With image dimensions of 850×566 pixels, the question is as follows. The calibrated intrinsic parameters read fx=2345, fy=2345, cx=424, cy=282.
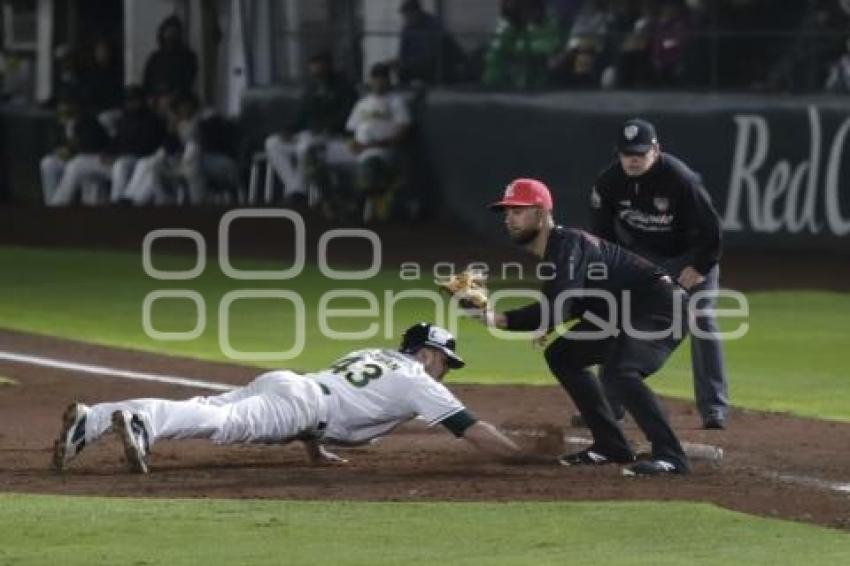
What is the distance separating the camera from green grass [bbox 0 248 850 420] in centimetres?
1526

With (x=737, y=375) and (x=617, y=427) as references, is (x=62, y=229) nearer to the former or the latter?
(x=737, y=375)

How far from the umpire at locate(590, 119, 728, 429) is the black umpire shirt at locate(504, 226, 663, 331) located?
4.51ft

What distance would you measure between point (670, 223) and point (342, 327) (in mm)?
6172

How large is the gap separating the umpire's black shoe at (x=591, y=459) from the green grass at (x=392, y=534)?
129 centimetres

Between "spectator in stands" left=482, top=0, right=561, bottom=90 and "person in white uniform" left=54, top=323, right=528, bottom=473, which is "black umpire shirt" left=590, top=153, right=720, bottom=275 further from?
"spectator in stands" left=482, top=0, right=561, bottom=90

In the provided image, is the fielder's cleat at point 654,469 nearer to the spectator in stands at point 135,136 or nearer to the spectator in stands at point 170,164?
the spectator in stands at point 170,164

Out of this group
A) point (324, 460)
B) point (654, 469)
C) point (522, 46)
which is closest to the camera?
point (654, 469)

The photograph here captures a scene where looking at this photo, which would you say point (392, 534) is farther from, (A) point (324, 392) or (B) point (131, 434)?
(B) point (131, 434)

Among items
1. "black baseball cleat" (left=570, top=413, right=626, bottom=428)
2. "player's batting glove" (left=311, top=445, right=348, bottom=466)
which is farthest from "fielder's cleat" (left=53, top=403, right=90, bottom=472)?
"black baseball cleat" (left=570, top=413, right=626, bottom=428)

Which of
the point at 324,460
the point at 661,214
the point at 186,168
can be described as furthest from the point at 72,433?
the point at 186,168

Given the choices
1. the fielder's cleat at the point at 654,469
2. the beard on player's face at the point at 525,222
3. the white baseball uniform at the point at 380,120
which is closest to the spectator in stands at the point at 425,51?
the white baseball uniform at the point at 380,120

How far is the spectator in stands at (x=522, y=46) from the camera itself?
25172 mm

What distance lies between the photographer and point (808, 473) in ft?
36.5

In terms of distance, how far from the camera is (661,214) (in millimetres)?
12562
